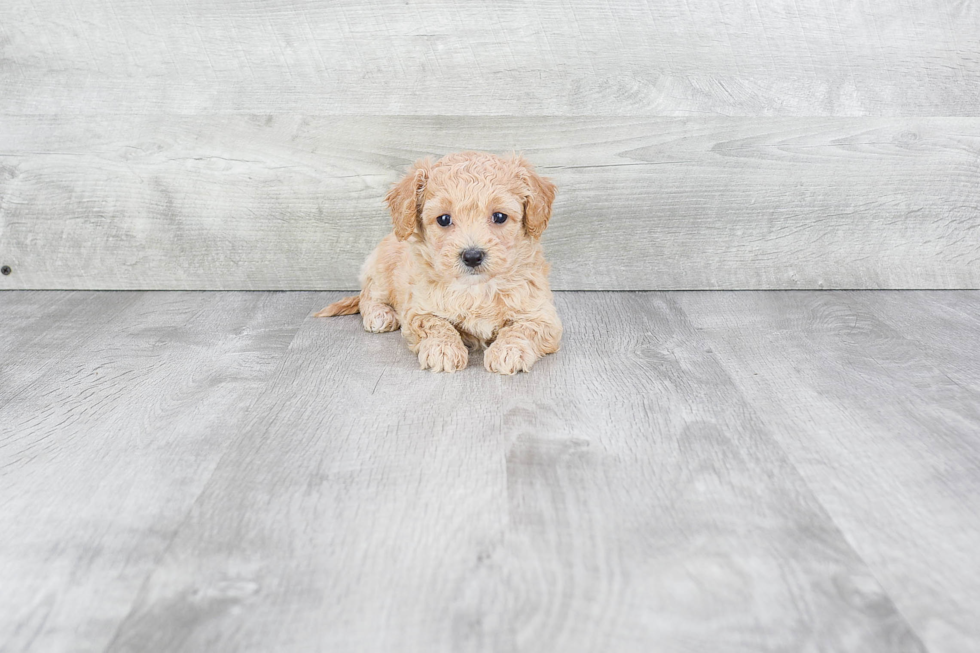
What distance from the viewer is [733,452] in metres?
1.42

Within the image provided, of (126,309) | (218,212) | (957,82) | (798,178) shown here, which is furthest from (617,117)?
(126,309)

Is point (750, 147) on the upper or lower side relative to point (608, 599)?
upper

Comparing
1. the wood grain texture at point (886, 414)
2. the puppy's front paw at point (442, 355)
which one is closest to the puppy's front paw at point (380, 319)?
the puppy's front paw at point (442, 355)

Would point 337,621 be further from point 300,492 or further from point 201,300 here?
point 201,300

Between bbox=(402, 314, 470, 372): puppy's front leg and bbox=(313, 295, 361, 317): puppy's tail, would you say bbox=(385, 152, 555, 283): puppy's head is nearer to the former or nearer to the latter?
bbox=(402, 314, 470, 372): puppy's front leg

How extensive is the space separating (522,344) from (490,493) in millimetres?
551

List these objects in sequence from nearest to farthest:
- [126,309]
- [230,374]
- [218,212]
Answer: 1. [230,374]
2. [126,309]
3. [218,212]

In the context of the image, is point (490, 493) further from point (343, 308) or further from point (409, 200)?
point (343, 308)

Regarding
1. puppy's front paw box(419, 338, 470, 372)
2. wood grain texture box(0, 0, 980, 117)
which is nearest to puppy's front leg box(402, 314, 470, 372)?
puppy's front paw box(419, 338, 470, 372)

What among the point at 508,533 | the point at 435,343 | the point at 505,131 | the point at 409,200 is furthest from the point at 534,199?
the point at 508,533

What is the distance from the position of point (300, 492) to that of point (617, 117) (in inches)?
59.1

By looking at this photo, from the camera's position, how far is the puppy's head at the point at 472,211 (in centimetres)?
171

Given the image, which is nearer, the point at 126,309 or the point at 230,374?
the point at 230,374

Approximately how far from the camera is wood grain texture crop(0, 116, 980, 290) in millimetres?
2340
